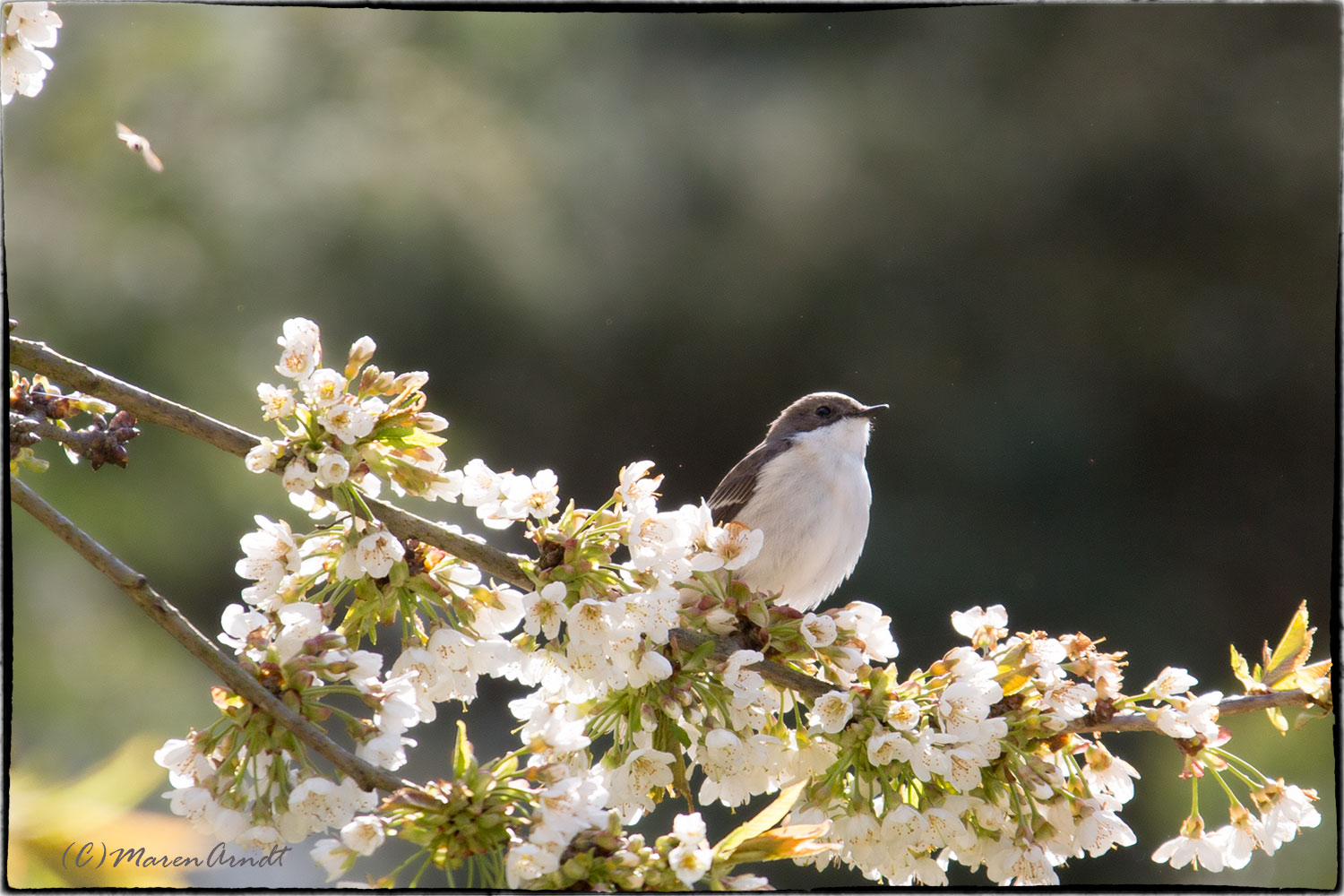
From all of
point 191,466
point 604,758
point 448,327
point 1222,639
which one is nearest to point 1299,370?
point 1222,639

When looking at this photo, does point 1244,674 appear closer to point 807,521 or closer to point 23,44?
point 807,521

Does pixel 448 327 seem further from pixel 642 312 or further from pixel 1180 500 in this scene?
pixel 1180 500

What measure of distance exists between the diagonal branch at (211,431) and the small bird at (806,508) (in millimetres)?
1631

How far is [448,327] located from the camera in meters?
6.30

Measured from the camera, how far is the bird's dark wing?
140 inches

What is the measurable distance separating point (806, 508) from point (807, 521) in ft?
0.14

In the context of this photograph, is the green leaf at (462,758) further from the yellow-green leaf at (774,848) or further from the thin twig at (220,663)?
the yellow-green leaf at (774,848)

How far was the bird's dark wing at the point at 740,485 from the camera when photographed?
11.7ft

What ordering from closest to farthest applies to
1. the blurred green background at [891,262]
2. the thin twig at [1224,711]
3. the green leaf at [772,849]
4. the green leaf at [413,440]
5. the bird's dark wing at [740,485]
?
the green leaf at [772,849] → the green leaf at [413,440] → the thin twig at [1224,711] → the bird's dark wing at [740,485] → the blurred green background at [891,262]

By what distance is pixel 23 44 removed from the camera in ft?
5.88

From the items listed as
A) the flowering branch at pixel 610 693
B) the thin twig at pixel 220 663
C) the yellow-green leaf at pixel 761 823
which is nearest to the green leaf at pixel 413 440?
the flowering branch at pixel 610 693

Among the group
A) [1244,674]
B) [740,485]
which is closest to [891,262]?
[740,485]

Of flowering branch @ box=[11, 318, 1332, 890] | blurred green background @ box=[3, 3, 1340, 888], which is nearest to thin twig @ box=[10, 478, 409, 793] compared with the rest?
flowering branch @ box=[11, 318, 1332, 890]

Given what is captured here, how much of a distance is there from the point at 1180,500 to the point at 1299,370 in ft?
3.41
